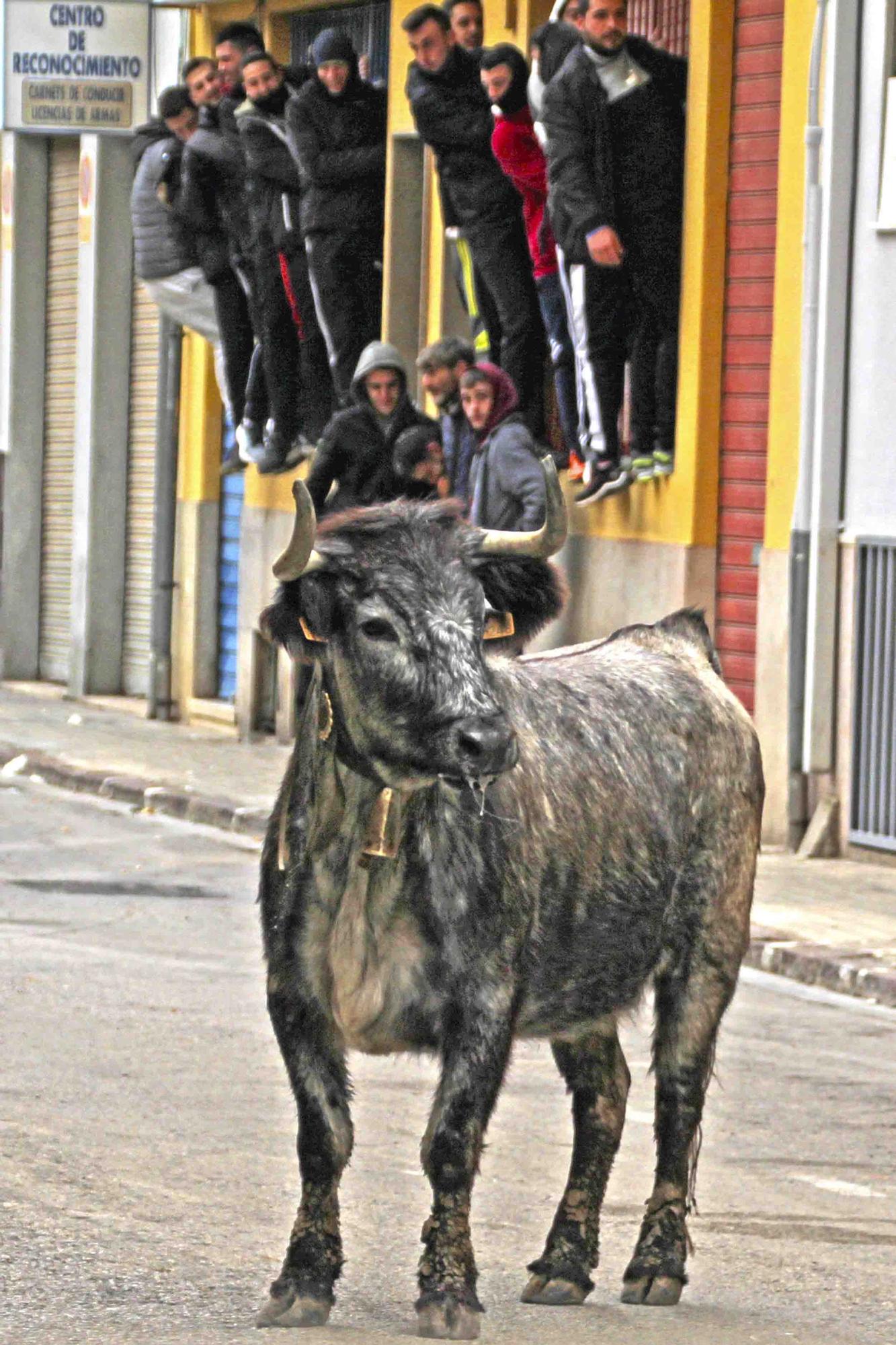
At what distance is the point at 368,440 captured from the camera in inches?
673

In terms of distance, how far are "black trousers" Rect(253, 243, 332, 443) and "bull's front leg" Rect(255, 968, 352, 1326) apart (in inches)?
621

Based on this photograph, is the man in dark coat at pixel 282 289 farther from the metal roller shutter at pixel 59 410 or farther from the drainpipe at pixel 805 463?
the drainpipe at pixel 805 463

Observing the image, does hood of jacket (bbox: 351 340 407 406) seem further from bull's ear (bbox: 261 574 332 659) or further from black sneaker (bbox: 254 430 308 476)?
bull's ear (bbox: 261 574 332 659)

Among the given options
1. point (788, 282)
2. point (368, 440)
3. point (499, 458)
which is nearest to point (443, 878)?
point (499, 458)

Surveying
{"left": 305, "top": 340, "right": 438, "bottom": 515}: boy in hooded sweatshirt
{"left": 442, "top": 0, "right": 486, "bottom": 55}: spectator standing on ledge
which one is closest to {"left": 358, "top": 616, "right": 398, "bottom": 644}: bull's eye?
{"left": 305, "top": 340, "right": 438, "bottom": 515}: boy in hooded sweatshirt

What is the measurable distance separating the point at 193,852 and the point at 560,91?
183 inches

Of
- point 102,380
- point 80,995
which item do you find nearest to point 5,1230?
point 80,995

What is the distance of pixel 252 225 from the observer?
22172 mm

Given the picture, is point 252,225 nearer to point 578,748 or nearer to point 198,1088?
point 198,1088

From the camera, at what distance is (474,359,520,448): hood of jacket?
52.4ft

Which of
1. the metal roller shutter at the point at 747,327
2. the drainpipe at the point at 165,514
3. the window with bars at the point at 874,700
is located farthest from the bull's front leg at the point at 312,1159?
the drainpipe at the point at 165,514

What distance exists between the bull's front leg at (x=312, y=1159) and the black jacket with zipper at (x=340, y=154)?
14.8 m

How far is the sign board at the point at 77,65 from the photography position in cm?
2475

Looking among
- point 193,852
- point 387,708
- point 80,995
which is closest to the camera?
point 387,708
